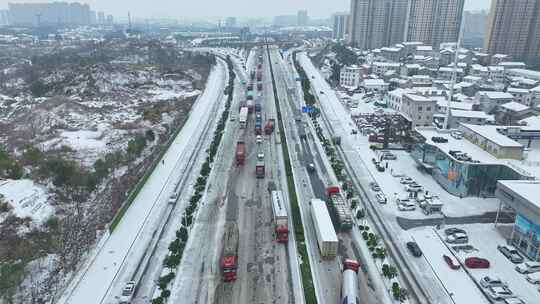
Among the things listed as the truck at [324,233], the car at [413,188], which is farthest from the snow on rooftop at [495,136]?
the truck at [324,233]

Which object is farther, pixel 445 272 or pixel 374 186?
pixel 374 186

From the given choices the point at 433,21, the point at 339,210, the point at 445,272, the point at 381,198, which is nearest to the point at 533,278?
the point at 445,272

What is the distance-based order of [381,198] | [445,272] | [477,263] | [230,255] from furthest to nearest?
[381,198], [477,263], [445,272], [230,255]

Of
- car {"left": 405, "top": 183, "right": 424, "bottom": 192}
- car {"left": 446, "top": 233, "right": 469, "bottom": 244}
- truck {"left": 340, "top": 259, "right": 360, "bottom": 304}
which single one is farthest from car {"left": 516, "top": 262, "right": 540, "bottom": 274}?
car {"left": 405, "top": 183, "right": 424, "bottom": 192}

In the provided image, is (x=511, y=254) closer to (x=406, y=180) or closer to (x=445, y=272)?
(x=445, y=272)

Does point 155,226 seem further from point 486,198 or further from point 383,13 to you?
point 383,13

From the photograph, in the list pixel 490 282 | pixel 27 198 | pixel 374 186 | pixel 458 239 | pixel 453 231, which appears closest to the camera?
pixel 490 282
